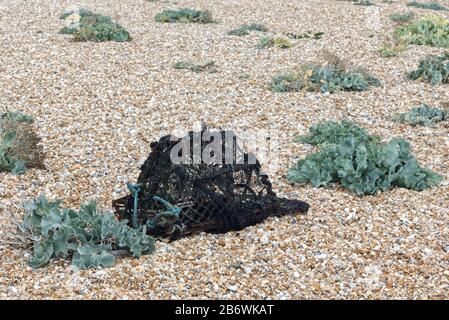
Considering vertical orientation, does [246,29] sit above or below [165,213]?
above

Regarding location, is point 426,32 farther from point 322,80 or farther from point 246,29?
point 322,80

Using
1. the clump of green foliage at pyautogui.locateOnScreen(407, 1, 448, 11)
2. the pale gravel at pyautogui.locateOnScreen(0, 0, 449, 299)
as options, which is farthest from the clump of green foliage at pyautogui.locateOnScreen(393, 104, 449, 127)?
the clump of green foliage at pyautogui.locateOnScreen(407, 1, 448, 11)

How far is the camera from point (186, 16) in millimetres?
14008

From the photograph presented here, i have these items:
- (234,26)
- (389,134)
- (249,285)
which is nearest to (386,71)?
(389,134)

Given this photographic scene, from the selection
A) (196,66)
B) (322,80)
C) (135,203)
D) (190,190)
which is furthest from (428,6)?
(135,203)

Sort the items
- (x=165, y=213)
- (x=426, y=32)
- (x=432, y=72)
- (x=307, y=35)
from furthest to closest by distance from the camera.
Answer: (x=307, y=35), (x=426, y=32), (x=432, y=72), (x=165, y=213)

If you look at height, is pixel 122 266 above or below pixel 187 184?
below

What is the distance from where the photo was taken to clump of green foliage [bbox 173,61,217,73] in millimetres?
10109

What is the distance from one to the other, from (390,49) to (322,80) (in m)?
2.55

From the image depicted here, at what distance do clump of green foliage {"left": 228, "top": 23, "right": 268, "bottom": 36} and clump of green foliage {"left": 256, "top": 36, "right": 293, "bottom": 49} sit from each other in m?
1.00

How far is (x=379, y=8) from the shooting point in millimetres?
15414

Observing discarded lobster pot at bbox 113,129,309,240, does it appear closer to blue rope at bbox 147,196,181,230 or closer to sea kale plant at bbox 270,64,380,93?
blue rope at bbox 147,196,181,230
